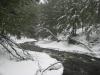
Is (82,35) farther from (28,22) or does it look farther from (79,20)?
(28,22)

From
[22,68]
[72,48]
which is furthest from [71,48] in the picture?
[22,68]

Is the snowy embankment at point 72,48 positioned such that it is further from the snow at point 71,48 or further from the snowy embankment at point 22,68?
the snowy embankment at point 22,68

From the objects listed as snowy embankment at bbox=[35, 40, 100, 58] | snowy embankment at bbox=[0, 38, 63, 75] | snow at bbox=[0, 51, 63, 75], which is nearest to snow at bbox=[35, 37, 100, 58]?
snowy embankment at bbox=[35, 40, 100, 58]

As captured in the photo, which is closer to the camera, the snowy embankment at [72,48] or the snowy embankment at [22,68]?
the snowy embankment at [22,68]

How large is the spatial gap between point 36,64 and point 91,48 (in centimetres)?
940

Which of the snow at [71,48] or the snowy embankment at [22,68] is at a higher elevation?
the snowy embankment at [22,68]

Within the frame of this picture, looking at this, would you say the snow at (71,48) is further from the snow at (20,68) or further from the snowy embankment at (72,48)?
the snow at (20,68)

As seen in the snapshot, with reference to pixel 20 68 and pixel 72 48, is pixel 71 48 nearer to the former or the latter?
pixel 72 48

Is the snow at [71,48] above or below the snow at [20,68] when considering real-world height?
below

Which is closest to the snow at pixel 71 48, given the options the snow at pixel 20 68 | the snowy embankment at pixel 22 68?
the snowy embankment at pixel 22 68

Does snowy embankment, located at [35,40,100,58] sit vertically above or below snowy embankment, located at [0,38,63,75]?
below

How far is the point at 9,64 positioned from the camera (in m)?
8.40

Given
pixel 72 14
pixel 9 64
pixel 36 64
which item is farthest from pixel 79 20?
pixel 9 64

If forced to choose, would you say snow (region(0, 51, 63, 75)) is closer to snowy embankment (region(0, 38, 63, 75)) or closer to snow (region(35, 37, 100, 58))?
snowy embankment (region(0, 38, 63, 75))
